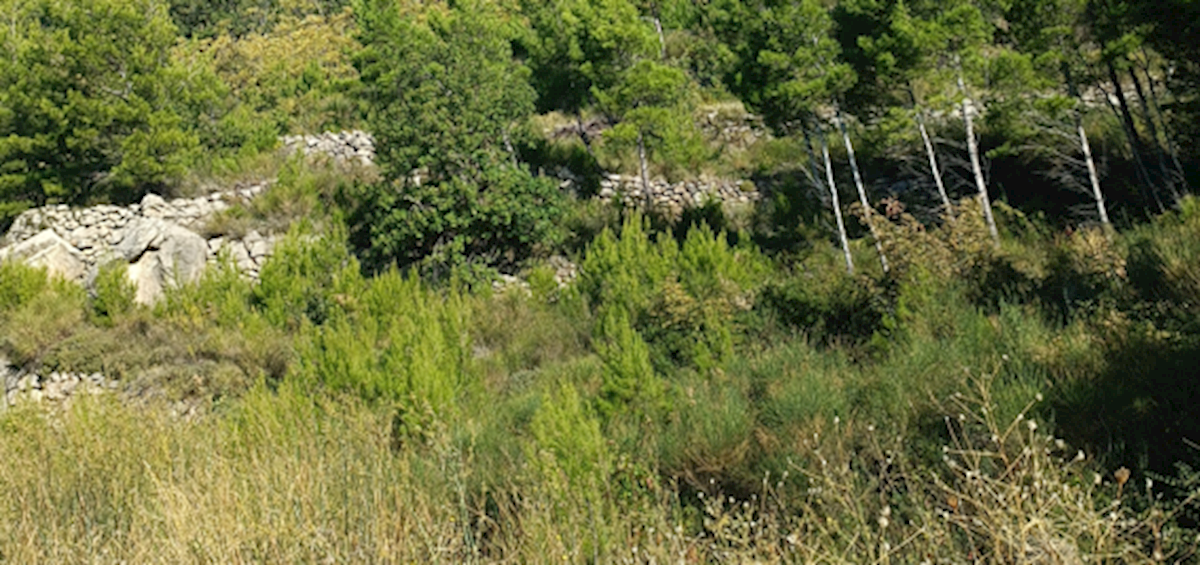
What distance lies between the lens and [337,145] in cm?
2175

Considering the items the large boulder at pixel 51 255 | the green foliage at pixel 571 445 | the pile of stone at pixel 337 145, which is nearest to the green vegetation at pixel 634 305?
the green foliage at pixel 571 445

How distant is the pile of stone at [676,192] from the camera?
66.6 ft

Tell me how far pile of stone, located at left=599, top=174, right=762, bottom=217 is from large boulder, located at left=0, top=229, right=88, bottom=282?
11915 millimetres

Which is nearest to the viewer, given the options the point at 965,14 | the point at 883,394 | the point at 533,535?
the point at 533,535

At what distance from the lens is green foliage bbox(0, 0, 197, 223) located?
61.5ft

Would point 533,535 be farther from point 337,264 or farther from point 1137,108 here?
point 1137,108

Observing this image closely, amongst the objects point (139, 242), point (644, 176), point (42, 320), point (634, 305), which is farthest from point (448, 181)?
point (42, 320)

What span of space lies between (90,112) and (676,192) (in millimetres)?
14151

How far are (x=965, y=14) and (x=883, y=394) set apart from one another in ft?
34.7

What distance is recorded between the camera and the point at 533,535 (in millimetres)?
3594

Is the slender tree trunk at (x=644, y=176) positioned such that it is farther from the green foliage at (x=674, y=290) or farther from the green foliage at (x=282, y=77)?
the green foliage at (x=282, y=77)

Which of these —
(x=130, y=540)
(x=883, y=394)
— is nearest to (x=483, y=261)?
(x=883, y=394)

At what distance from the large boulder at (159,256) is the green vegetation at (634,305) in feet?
1.80

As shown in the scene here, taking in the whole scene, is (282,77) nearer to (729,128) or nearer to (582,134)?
(582,134)
